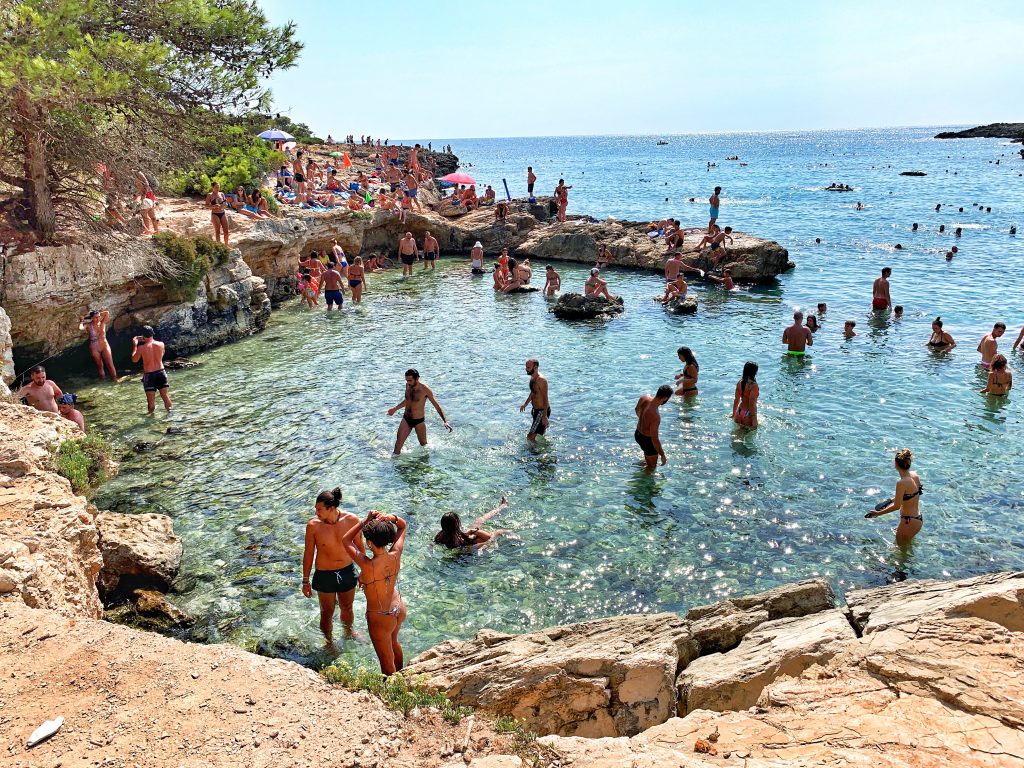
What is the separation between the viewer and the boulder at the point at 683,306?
2116 cm

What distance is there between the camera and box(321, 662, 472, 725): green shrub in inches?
195

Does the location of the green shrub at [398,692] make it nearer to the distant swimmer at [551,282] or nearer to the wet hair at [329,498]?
the wet hair at [329,498]

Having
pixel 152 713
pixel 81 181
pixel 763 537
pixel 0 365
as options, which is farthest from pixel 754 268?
pixel 152 713

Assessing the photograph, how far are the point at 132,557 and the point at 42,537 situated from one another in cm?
151

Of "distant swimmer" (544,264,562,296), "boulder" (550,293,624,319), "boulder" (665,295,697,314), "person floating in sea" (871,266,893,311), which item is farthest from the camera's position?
"distant swimmer" (544,264,562,296)

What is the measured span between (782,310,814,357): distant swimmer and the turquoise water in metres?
0.38

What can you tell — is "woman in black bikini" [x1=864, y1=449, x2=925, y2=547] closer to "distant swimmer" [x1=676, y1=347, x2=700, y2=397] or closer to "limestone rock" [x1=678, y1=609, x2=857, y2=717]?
"limestone rock" [x1=678, y1=609, x2=857, y2=717]

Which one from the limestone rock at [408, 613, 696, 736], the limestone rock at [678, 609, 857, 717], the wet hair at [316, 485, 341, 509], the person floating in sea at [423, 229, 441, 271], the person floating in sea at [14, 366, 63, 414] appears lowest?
the limestone rock at [408, 613, 696, 736]

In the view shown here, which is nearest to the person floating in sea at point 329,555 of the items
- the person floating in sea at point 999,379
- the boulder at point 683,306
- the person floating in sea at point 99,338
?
the person floating in sea at point 99,338

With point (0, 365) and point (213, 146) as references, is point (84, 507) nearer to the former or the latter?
point (0, 365)

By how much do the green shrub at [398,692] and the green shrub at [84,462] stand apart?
542 centimetres

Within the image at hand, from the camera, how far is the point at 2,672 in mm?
4988

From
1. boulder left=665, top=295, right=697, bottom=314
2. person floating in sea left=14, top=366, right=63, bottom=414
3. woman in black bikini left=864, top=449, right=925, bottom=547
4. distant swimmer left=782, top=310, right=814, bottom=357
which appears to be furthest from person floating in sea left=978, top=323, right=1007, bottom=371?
person floating in sea left=14, top=366, right=63, bottom=414

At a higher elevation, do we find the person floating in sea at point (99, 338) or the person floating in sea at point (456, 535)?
the person floating in sea at point (99, 338)
